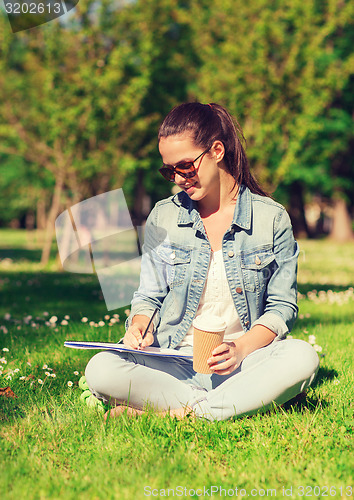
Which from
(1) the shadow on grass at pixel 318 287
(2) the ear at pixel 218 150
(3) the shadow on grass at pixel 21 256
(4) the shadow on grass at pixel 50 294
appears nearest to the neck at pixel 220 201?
(2) the ear at pixel 218 150

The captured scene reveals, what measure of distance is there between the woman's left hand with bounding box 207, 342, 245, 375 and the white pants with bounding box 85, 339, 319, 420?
0.12m

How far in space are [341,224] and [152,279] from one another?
3020 centimetres

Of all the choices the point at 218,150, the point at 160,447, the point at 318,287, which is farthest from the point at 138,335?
the point at 318,287

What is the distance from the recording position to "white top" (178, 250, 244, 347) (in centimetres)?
348

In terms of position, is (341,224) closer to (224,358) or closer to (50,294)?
(50,294)

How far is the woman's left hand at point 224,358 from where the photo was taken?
291cm

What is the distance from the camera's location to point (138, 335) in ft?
10.7

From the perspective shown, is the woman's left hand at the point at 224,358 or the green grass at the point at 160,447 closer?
the green grass at the point at 160,447

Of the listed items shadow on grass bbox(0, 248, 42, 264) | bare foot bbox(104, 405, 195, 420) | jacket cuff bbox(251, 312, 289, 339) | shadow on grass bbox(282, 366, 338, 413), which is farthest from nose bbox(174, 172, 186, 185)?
shadow on grass bbox(0, 248, 42, 264)

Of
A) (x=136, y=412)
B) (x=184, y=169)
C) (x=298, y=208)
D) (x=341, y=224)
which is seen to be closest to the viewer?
(x=136, y=412)

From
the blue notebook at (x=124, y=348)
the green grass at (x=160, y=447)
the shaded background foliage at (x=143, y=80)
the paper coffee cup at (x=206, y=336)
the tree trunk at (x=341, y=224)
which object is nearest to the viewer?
the green grass at (x=160, y=447)

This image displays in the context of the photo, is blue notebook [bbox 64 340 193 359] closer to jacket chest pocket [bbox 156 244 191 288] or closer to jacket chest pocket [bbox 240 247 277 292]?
jacket chest pocket [bbox 156 244 191 288]

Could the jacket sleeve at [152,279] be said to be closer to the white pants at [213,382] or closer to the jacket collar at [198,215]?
the jacket collar at [198,215]

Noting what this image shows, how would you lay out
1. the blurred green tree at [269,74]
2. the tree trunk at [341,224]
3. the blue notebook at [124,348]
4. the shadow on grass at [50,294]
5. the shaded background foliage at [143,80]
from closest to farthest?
1. the blue notebook at [124,348]
2. the shadow on grass at [50,294]
3. the shaded background foliage at [143,80]
4. the blurred green tree at [269,74]
5. the tree trunk at [341,224]
